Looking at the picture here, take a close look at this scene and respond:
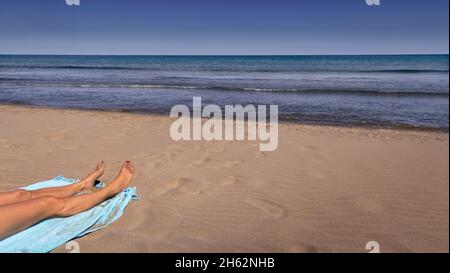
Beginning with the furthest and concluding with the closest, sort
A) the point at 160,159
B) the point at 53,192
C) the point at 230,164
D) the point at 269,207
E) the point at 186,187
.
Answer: the point at 160,159, the point at 230,164, the point at 186,187, the point at 269,207, the point at 53,192

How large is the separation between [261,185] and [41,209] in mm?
2427

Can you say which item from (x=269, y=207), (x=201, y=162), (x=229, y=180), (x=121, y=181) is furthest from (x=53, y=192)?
(x=201, y=162)

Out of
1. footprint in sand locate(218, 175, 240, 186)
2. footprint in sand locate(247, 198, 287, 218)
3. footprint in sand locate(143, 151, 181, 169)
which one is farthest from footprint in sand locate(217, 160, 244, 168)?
footprint in sand locate(247, 198, 287, 218)

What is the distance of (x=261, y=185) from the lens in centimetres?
445

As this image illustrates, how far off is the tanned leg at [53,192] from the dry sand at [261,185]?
55 centimetres

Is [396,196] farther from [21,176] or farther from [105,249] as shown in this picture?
[21,176]

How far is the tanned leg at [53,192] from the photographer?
3072mm

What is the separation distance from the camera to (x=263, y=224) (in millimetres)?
3426

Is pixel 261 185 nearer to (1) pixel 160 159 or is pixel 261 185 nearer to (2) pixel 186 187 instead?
(2) pixel 186 187

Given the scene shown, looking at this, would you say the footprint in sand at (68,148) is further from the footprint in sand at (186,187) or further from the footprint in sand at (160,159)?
the footprint in sand at (186,187)

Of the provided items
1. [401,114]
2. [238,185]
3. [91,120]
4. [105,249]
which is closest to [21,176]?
[105,249]
